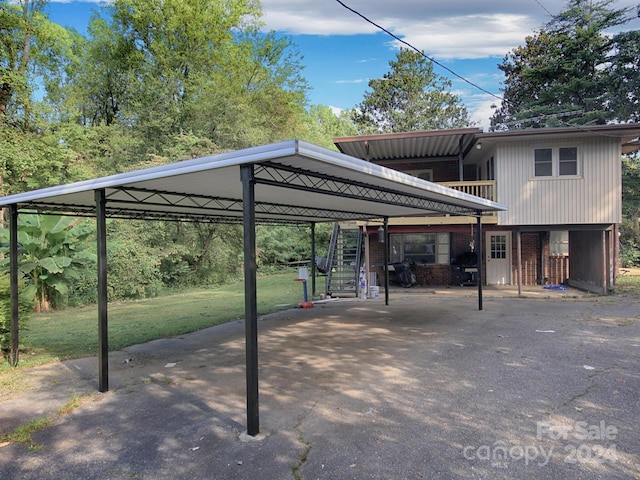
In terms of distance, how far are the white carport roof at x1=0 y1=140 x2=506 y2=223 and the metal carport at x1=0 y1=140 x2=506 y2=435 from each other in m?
0.01

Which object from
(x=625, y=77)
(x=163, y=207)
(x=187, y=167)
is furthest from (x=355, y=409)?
(x=625, y=77)

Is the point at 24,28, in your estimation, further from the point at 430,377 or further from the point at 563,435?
the point at 563,435

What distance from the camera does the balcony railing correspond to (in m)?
12.8

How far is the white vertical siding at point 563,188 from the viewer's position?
12.6m

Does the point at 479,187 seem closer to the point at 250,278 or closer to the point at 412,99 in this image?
the point at 250,278

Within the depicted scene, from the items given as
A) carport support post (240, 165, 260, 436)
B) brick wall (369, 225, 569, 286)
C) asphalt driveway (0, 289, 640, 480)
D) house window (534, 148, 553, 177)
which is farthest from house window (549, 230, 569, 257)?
carport support post (240, 165, 260, 436)

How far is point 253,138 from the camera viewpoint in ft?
65.3

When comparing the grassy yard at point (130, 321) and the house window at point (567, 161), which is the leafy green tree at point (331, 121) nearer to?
the house window at point (567, 161)

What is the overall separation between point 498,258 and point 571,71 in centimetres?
1540

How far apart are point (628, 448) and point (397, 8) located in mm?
7148

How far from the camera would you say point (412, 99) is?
31.5 meters

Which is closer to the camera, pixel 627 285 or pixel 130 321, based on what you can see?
pixel 130 321

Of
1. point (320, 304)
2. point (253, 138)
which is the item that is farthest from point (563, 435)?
point (253, 138)

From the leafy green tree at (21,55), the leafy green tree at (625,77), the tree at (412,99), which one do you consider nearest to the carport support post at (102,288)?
the leafy green tree at (21,55)
